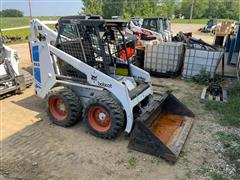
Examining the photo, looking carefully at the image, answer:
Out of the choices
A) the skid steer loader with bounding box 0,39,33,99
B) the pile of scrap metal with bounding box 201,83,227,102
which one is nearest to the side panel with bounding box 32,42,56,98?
the skid steer loader with bounding box 0,39,33,99

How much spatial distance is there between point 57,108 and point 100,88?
108cm

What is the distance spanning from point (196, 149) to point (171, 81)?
3792 mm

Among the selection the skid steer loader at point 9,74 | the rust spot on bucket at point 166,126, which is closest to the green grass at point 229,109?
the rust spot on bucket at point 166,126

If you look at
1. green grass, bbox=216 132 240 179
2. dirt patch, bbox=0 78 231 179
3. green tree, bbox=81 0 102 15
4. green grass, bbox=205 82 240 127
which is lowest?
dirt patch, bbox=0 78 231 179

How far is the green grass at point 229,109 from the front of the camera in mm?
4414

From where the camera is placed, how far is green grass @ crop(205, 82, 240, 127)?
4414mm

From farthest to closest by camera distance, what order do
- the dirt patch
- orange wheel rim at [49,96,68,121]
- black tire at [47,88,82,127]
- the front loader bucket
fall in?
1. orange wheel rim at [49,96,68,121]
2. black tire at [47,88,82,127]
3. the front loader bucket
4. the dirt patch

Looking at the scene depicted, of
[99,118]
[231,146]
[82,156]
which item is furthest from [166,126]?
[82,156]

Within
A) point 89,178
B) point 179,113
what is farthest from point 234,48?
point 89,178

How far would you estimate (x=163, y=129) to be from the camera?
3900mm

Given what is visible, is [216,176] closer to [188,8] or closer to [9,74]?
[9,74]

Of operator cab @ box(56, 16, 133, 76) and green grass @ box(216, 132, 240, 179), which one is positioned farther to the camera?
operator cab @ box(56, 16, 133, 76)

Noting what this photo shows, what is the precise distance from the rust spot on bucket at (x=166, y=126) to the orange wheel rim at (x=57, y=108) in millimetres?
1650

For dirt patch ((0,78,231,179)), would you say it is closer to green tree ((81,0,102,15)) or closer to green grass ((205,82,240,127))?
green grass ((205,82,240,127))
